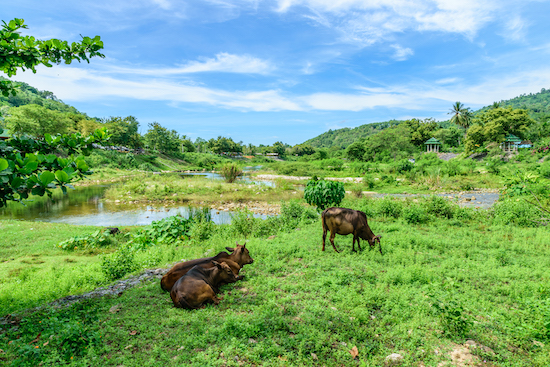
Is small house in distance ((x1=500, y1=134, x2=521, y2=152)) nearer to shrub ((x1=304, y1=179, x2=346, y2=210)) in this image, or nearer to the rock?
shrub ((x1=304, y1=179, x2=346, y2=210))

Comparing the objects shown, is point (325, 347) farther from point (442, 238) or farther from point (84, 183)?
point (84, 183)

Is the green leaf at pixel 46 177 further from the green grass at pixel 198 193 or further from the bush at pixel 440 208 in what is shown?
the green grass at pixel 198 193

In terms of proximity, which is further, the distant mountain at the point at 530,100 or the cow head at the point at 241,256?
the distant mountain at the point at 530,100

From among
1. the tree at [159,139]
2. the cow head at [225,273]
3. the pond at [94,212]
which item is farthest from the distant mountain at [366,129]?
the cow head at [225,273]

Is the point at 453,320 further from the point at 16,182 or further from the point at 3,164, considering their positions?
the point at 3,164

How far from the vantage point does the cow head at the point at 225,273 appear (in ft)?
18.1

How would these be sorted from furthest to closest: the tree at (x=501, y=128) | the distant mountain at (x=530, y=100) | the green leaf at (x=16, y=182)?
the distant mountain at (x=530, y=100)
the tree at (x=501, y=128)
the green leaf at (x=16, y=182)

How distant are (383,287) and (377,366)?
207 centimetres

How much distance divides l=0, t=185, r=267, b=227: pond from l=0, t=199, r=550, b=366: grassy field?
979 centimetres

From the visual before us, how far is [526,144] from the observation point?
43.3 metres

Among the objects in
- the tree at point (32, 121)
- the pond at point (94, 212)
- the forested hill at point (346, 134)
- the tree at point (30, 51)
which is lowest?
the pond at point (94, 212)

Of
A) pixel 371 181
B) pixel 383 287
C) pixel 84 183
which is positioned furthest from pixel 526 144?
pixel 84 183

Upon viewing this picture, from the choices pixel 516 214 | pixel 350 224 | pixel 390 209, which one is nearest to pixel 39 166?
pixel 350 224

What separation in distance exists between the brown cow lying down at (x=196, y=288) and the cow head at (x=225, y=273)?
11cm
